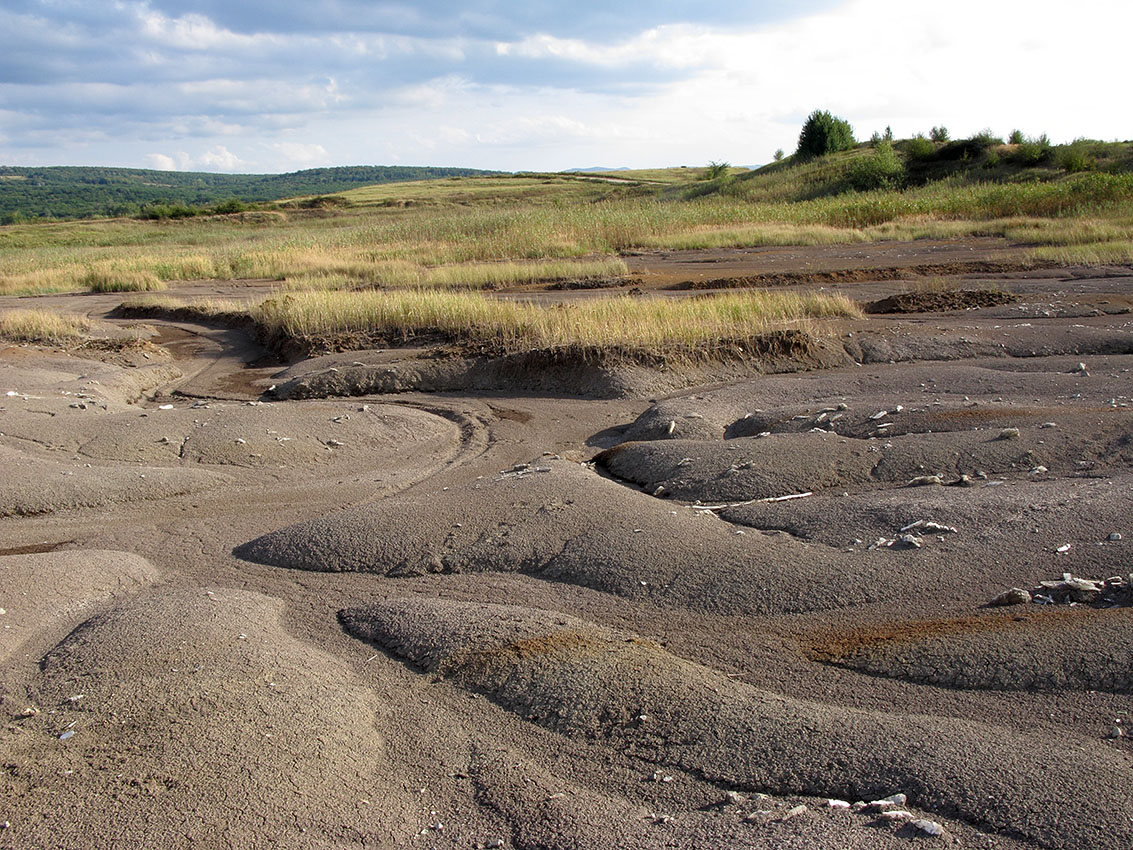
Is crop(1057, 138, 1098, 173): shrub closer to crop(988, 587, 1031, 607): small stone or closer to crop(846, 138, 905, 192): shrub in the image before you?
crop(846, 138, 905, 192): shrub

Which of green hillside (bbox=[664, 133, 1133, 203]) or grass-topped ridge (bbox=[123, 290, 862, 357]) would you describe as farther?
green hillside (bbox=[664, 133, 1133, 203])

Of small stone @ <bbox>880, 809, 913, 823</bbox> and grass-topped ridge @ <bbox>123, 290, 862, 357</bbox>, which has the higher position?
grass-topped ridge @ <bbox>123, 290, 862, 357</bbox>

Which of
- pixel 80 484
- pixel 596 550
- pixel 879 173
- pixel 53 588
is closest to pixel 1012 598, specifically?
pixel 596 550

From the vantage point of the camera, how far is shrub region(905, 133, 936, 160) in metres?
43.1

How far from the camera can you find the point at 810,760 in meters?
2.89

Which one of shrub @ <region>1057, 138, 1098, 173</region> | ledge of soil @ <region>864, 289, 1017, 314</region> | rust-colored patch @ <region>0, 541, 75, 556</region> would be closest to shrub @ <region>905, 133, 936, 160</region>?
shrub @ <region>1057, 138, 1098, 173</region>

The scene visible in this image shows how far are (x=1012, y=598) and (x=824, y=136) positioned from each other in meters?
51.5

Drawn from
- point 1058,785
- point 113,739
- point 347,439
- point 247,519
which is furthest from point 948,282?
point 113,739

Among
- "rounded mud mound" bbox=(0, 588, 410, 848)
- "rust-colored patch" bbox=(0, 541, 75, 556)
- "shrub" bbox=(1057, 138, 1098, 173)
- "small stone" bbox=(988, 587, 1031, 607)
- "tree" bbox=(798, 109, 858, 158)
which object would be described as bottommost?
"rust-colored patch" bbox=(0, 541, 75, 556)

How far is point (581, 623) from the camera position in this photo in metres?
4.11

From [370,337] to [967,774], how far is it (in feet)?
35.7

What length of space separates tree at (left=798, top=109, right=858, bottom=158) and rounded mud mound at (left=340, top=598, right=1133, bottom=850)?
5092cm

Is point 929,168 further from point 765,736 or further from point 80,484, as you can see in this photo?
point 765,736

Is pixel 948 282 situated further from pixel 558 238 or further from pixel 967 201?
pixel 967 201
